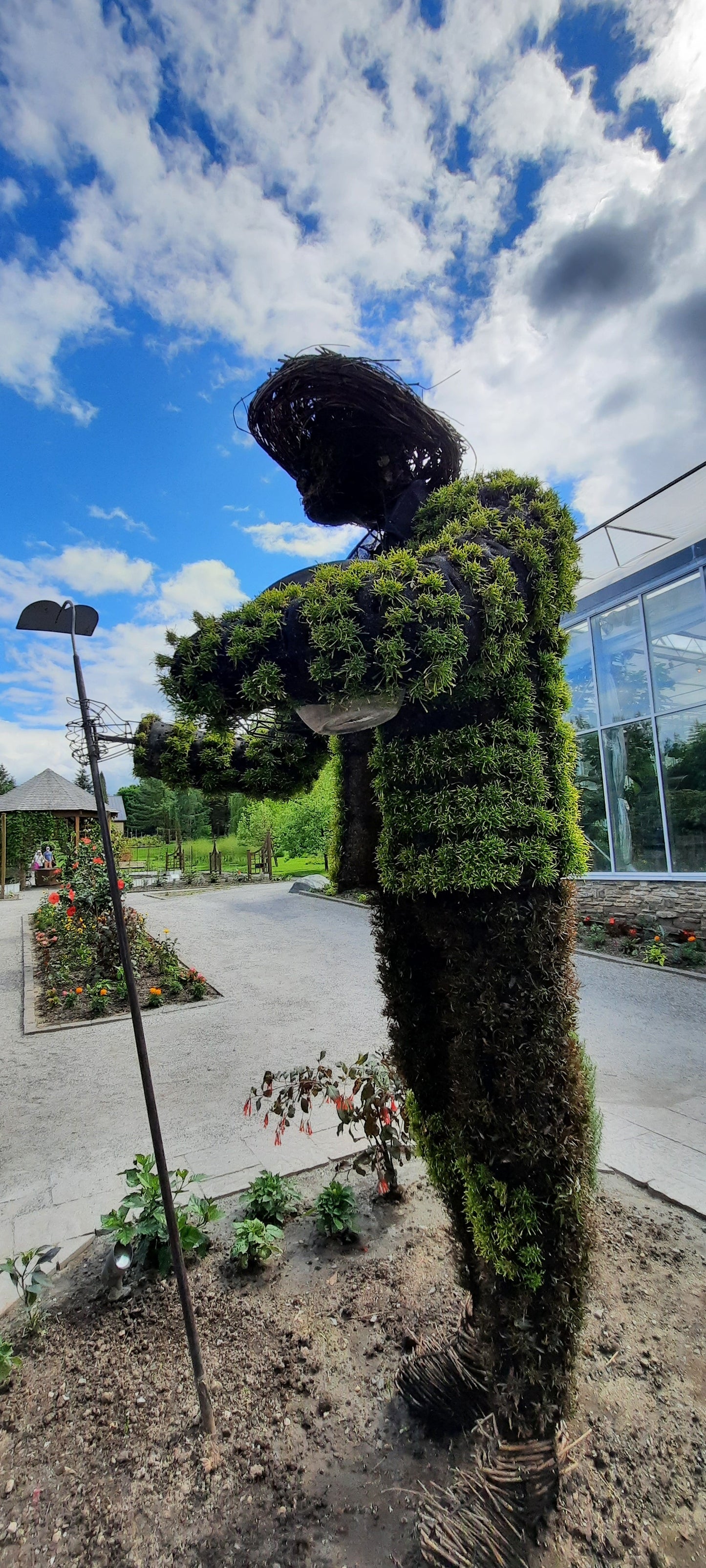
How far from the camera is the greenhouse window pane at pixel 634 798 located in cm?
945

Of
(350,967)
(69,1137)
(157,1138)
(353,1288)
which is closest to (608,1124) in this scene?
(353,1288)

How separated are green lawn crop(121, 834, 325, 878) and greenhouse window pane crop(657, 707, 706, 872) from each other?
15.2 meters

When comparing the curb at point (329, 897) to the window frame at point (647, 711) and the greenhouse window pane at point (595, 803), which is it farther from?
the window frame at point (647, 711)

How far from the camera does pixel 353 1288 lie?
2295mm

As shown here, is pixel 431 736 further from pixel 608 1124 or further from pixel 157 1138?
pixel 608 1124

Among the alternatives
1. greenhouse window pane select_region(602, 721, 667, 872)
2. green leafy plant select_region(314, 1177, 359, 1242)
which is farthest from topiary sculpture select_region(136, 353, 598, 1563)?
greenhouse window pane select_region(602, 721, 667, 872)

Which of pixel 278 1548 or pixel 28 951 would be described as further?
pixel 28 951

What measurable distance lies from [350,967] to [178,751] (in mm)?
6923

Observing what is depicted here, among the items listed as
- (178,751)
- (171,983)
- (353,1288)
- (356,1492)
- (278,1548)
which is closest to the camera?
(278,1548)

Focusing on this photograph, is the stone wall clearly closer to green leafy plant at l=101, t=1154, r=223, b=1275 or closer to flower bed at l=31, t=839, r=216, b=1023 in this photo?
flower bed at l=31, t=839, r=216, b=1023

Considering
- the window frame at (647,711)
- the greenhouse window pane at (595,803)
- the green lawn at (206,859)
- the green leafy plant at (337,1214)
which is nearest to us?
the green leafy plant at (337,1214)

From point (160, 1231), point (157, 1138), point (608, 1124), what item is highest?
point (157, 1138)

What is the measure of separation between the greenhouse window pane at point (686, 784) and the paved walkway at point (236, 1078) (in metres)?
2.28

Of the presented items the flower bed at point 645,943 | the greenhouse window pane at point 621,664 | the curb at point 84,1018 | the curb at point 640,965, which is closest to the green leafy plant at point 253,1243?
the curb at point 84,1018
